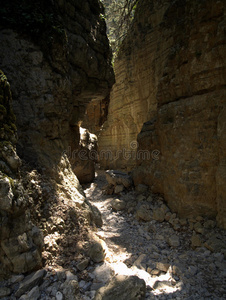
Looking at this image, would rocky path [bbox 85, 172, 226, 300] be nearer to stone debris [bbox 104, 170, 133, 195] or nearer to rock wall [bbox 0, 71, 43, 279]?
rock wall [bbox 0, 71, 43, 279]

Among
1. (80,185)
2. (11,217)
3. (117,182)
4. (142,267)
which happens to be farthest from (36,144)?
(117,182)

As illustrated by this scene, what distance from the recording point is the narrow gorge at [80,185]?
7.94 feet

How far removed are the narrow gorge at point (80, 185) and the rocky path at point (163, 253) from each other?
2 centimetres

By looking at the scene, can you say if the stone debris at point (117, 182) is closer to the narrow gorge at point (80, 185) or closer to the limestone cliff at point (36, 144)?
the narrow gorge at point (80, 185)

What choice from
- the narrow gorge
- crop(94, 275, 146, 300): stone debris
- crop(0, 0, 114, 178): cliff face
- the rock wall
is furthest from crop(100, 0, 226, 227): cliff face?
the rock wall

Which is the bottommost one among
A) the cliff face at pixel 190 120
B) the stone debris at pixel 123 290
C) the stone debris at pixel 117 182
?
the stone debris at pixel 123 290

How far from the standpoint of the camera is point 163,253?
3.79 m

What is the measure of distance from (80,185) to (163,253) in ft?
8.18

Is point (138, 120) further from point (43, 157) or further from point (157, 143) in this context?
point (43, 157)

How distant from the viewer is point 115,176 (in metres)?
7.46

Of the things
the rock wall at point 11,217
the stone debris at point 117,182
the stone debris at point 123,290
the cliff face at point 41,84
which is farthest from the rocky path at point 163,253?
the cliff face at point 41,84

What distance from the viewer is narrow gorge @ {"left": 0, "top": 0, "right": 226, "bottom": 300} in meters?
2.42

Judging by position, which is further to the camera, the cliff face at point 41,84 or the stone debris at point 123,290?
the cliff face at point 41,84

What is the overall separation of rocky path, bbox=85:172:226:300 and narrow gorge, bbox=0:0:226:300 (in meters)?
0.02
